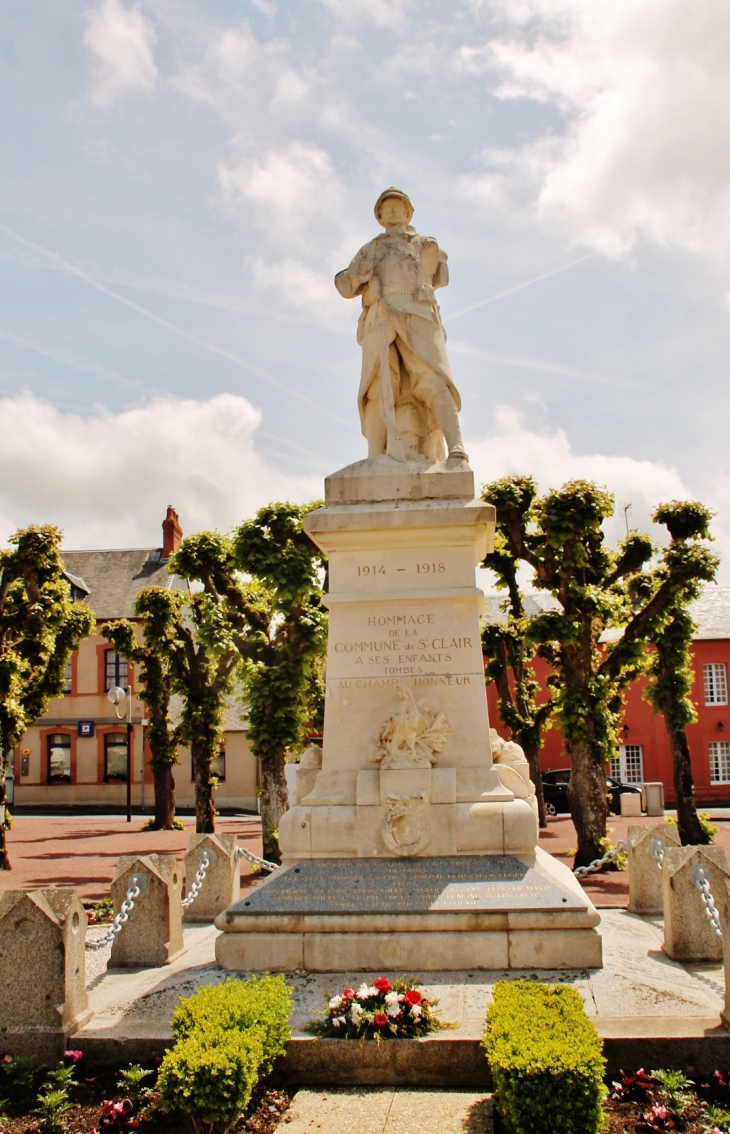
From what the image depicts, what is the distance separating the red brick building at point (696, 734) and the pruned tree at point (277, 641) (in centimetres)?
2227

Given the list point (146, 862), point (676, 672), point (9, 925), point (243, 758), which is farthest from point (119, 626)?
point (9, 925)

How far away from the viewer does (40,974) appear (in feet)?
19.4

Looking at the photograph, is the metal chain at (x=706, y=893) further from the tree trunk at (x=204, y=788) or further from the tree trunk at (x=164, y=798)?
the tree trunk at (x=164, y=798)

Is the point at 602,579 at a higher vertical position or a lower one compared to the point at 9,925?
higher

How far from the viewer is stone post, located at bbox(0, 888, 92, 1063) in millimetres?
5781

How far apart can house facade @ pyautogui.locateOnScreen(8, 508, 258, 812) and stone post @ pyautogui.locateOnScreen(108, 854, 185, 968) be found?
3177 centimetres

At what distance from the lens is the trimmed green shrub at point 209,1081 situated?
432cm

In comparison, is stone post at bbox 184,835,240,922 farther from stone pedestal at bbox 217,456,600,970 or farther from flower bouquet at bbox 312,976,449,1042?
flower bouquet at bbox 312,976,449,1042

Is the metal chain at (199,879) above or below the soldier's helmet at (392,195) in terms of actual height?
below

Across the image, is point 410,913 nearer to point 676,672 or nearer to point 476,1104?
point 476,1104

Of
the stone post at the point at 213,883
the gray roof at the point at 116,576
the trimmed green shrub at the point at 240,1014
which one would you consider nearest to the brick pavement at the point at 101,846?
the stone post at the point at 213,883

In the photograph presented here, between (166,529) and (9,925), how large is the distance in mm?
39010

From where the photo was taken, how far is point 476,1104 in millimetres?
4750

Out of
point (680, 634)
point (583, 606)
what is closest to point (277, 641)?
point (583, 606)
